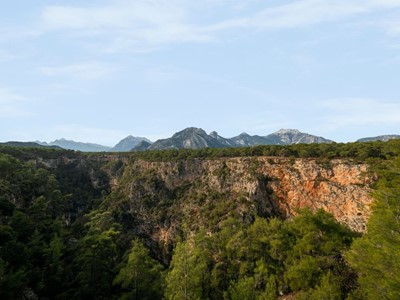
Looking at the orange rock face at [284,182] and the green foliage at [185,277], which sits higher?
the orange rock face at [284,182]

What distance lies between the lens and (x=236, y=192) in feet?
317

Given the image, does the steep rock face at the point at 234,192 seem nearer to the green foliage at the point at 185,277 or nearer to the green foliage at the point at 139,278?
the green foliage at the point at 139,278

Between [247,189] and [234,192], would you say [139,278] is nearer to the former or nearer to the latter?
[247,189]

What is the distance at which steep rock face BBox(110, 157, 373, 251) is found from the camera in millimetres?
82062

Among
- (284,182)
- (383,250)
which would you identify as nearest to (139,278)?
(383,250)

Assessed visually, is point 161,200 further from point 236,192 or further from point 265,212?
point 265,212

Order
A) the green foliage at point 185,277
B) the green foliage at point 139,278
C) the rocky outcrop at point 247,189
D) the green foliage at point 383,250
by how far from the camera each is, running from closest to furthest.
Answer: the green foliage at point 383,250, the green foliage at point 185,277, the green foliage at point 139,278, the rocky outcrop at point 247,189

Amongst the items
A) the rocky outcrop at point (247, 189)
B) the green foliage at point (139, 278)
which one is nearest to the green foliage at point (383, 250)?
the green foliage at point (139, 278)

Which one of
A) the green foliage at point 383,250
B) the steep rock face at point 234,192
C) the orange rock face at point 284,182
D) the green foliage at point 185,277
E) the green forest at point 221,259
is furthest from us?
the steep rock face at point 234,192

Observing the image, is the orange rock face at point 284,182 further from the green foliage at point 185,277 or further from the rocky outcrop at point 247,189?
the green foliage at point 185,277

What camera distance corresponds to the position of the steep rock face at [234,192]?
8206cm

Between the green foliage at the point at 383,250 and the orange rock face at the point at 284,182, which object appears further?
the orange rock face at the point at 284,182

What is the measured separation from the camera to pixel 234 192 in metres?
96.9

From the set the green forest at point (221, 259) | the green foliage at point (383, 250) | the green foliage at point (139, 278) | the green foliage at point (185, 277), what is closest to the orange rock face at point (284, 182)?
the green forest at point (221, 259)
